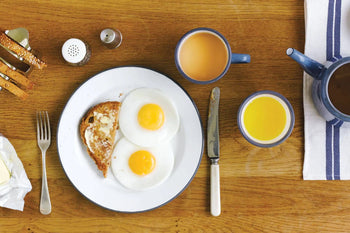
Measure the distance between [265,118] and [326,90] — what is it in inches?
8.5

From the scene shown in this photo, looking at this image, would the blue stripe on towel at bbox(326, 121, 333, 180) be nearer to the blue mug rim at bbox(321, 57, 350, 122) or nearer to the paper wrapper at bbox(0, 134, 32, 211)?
the blue mug rim at bbox(321, 57, 350, 122)

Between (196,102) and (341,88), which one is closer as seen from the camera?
(341,88)

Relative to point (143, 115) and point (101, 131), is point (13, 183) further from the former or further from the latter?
point (143, 115)

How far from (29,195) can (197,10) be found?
944 mm

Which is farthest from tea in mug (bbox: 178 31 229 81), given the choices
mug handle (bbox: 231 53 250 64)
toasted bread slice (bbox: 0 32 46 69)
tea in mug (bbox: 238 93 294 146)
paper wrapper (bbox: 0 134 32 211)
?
paper wrapper (bbox: 0 134 32 211)

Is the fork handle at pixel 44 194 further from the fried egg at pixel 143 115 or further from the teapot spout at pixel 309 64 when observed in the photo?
the teapot spout at pixel 309 64

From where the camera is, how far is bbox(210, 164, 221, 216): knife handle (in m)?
1.26

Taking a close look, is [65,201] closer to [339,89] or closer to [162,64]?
[162,64]

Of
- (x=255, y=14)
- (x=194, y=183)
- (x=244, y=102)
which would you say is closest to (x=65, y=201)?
(x=194, y=183)

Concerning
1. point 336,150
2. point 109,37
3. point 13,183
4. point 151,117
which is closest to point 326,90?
point 336,150

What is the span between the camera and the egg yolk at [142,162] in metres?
1.24

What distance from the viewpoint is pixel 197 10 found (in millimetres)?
1280

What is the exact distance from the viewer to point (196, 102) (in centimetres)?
128

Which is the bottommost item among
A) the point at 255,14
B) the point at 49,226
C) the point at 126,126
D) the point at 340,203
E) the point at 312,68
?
the point at 49,226
